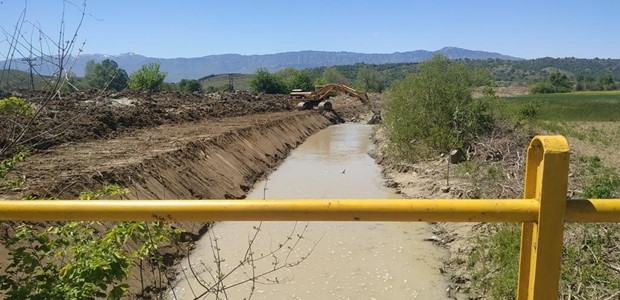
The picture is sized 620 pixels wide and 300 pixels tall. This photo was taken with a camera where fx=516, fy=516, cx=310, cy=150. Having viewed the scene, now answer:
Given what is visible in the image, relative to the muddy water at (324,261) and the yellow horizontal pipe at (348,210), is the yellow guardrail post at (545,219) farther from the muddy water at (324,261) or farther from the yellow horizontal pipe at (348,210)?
the muddy water at (324,261)

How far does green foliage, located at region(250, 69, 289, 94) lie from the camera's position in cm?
5653

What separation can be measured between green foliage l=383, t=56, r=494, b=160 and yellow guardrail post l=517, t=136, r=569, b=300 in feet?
45.8

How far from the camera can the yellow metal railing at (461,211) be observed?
72.2 inches

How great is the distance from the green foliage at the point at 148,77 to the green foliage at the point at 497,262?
5179 cm

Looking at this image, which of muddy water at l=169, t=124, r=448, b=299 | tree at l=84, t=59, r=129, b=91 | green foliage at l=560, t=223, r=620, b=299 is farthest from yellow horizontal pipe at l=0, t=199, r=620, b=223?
green foliage at l=560, t=223, r=620, b=299

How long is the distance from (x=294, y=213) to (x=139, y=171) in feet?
29.9

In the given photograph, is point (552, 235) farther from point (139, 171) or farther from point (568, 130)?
point (568, 130)

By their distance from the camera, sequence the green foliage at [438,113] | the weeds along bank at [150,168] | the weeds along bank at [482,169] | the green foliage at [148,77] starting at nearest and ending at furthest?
the weeds along bank at [150,168] → the weeds along bank at [482,169] → the green foliage at [438,113] → the green foliage at [148,77]

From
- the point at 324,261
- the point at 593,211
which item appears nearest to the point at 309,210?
the point at 593,211

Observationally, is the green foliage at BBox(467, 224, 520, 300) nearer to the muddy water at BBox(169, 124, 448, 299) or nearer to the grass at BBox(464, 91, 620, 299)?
the grass at BBox(464, 91, 620, 299)

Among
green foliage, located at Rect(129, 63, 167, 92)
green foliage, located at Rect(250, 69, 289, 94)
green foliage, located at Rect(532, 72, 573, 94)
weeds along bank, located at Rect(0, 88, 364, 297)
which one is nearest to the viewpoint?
weeds along bank, located at Rect(0, 88, 364, 297)

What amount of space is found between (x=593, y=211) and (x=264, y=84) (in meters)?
55.6

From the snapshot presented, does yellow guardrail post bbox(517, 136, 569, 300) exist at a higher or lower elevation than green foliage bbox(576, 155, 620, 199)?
higher

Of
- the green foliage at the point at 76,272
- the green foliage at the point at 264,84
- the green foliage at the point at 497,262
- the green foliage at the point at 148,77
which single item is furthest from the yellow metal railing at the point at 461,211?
the green foliage at the point at 148,77
